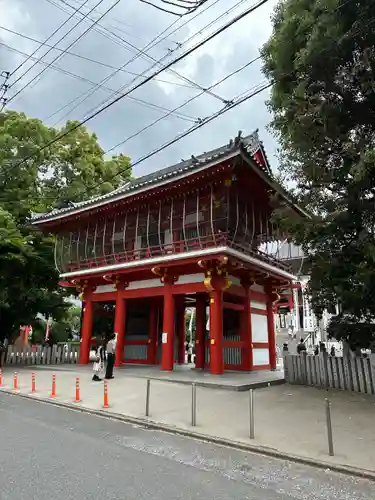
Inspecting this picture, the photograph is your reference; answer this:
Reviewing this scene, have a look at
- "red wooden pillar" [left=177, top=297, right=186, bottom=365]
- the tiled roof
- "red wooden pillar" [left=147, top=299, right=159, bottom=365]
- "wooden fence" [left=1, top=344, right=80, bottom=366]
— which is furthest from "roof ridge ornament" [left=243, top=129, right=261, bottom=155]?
"wooden fence" [left=1, top=344, right=80, bottom=366]

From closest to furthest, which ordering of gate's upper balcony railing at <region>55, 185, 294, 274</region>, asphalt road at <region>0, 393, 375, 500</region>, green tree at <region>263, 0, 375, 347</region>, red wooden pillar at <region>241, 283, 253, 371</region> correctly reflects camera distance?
asphalt road at <region>0, 393, 375, 500</region>
green tree at <region>263, 0, 375, 347</region>
gate's upper balcony railing at <region>55, 185, 294, 274</region>
red wooden pillar at <region>241, 283, 253, 371</region>

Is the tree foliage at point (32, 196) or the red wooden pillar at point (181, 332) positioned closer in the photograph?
the tree foliage at point (32, 196)

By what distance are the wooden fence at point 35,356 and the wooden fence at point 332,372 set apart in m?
13.4

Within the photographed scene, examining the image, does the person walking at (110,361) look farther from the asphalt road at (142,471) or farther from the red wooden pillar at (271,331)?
the red wooden pillar at (271,331)

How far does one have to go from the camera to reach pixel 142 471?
5.41 metres

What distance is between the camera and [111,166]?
2844 centimetres

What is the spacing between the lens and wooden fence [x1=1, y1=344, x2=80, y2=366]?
71.6 feet

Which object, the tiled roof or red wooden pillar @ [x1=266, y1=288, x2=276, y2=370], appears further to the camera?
red wooden pillar @ [x1=266, y1=288, x2=276, y2=370]

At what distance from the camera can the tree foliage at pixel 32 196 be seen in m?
21.5

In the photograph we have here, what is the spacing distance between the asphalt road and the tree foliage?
14376mm

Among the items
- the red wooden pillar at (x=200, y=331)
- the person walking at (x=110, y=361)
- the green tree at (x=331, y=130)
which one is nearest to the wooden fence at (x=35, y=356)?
the red wooden pillar at (x=200, y=331)

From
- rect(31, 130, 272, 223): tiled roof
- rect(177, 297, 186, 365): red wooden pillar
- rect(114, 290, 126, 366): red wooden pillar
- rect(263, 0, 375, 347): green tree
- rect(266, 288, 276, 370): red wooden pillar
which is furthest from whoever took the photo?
rect(177, 297, 186, 365): red wooden pillar

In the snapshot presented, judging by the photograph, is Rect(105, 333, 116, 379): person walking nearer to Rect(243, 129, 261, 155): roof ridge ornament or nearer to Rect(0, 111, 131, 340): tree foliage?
Rect(0, 111, 131, 340): tree foliage

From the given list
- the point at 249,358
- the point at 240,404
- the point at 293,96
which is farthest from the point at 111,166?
the point at 240,404
